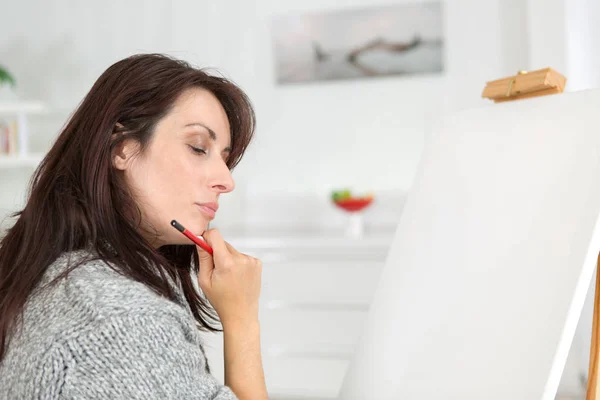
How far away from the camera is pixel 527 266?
1302mm

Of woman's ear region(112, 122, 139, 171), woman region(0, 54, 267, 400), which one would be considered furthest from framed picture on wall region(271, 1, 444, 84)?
woman's ear region(112, 122, 139, 171)

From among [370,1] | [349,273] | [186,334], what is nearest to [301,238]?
[349,273]

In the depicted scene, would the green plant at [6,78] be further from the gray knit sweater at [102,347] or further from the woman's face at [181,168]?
the gray knit sweater at [102,347]

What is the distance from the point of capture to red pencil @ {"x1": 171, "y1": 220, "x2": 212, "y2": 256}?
3.84ft

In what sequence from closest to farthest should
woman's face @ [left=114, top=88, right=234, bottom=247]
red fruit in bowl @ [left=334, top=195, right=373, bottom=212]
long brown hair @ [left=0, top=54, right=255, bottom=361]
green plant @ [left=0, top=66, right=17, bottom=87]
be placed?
long brown hair @ [left=0, top=54, right=255, bottom=361] → woman's face @ [left=114, top=88, right=234, bottom=247] → red fruit in bowl @ [left=334, top=195, right=373, bottom=212] → green plant @ [left=0, top=66, right=17, bottom=87]

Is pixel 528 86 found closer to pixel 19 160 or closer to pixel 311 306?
pixel 311 306

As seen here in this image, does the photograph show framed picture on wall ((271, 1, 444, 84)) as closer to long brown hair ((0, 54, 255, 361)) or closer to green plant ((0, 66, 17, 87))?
green plant ((0, 66, 17, 87))

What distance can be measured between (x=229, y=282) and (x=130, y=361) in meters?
0.30

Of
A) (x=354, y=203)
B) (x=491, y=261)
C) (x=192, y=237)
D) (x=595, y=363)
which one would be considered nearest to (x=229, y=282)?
(x=192, y=237)

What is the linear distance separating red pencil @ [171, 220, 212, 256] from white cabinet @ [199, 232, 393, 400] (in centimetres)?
190

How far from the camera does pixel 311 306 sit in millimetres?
3207

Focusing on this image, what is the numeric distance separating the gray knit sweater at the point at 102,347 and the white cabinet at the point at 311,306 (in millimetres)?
2132

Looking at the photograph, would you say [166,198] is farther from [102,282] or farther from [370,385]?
[370,385]

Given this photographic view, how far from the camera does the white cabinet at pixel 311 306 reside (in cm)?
312
